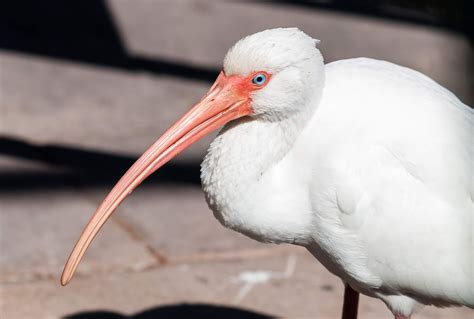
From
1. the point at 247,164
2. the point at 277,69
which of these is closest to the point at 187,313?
the point at 247,164

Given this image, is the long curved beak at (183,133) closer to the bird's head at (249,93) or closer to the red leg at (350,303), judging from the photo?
the bird's head at (249,93)

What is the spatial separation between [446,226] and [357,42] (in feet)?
16.4

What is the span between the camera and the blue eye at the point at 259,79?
3.97 metres

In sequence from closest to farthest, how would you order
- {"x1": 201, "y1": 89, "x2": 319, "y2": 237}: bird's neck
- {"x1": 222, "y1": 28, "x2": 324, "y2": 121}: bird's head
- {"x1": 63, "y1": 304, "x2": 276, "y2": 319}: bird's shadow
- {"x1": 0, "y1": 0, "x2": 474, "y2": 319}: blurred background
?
{"x1": 222, "y1": 28, "x2": 324, "y2": 121}: bird's head
{"x1": 201, "y1": 89, "x2": 319, "y2": 237}: bird's neck
{"x1": 63, "y1": 304, "x2": 276, "y2": 319}: bird's shadow
{"x1": 0, "y1": 0, "x2": 474, "y2": 319}: blurred background

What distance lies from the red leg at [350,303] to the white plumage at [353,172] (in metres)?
0.51

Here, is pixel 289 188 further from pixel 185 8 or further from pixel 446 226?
pixel 185 8

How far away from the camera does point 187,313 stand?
16.8 feet

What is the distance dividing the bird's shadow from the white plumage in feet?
3.59

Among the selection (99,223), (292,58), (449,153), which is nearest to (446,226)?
(449,153)

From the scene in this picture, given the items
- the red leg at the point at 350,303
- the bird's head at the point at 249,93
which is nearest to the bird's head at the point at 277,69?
the bird's head at the point at 249,93

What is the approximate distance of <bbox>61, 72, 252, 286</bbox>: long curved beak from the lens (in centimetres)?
402

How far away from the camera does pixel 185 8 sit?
30.3 feet

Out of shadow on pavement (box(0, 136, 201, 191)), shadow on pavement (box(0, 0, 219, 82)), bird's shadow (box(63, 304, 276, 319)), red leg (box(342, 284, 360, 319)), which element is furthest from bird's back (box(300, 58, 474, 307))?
Answer: shadow on pavement (box(0, 0, 219, 82))

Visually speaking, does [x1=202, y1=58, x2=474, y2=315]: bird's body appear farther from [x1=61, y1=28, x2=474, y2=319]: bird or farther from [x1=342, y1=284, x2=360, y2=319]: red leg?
[x1=342, y1=284, x2=360, y2=319]: red leg
